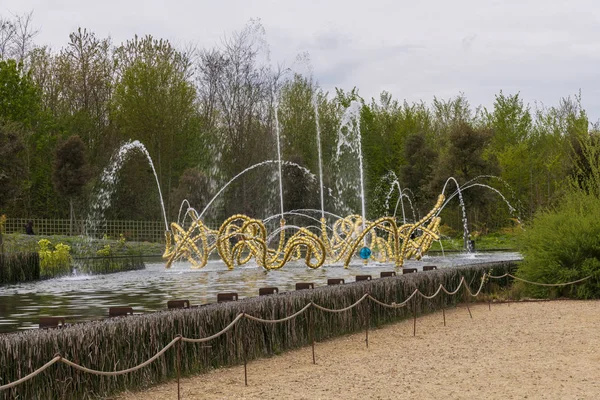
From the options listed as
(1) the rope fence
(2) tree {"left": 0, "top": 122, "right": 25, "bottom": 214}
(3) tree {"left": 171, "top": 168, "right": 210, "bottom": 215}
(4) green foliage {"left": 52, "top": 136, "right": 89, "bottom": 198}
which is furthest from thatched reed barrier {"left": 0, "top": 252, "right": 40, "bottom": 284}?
(3) tree {"left": 171, "top": 168, "right": 210, "bottom": 215}

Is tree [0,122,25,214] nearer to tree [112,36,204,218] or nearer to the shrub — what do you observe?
tree [112,36,204,218]

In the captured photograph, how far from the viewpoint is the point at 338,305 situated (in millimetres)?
12828

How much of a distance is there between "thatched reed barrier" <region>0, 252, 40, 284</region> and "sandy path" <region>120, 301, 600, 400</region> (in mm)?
12188

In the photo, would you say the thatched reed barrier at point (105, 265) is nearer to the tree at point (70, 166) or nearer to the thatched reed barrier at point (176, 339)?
the tree at point (70, 166)

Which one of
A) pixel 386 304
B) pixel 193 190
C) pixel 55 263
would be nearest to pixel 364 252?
pixel 55 263

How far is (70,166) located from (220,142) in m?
11.4

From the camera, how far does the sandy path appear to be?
8633 mm

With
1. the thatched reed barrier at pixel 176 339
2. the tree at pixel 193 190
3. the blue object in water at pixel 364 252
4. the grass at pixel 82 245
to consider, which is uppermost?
the tree at pixel 193 190

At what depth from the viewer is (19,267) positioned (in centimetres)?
2230

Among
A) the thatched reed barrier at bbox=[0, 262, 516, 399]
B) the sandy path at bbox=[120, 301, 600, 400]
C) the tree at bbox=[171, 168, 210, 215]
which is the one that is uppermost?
the tree at bbox=[171, 168, 210, 215]

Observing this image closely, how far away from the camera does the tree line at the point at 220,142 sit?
45.1 metres

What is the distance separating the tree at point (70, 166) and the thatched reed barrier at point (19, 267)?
1754 centimetres

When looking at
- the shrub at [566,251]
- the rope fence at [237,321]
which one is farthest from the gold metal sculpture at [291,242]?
the shrub at [566,251]

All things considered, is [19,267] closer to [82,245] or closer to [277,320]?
[277,320]
